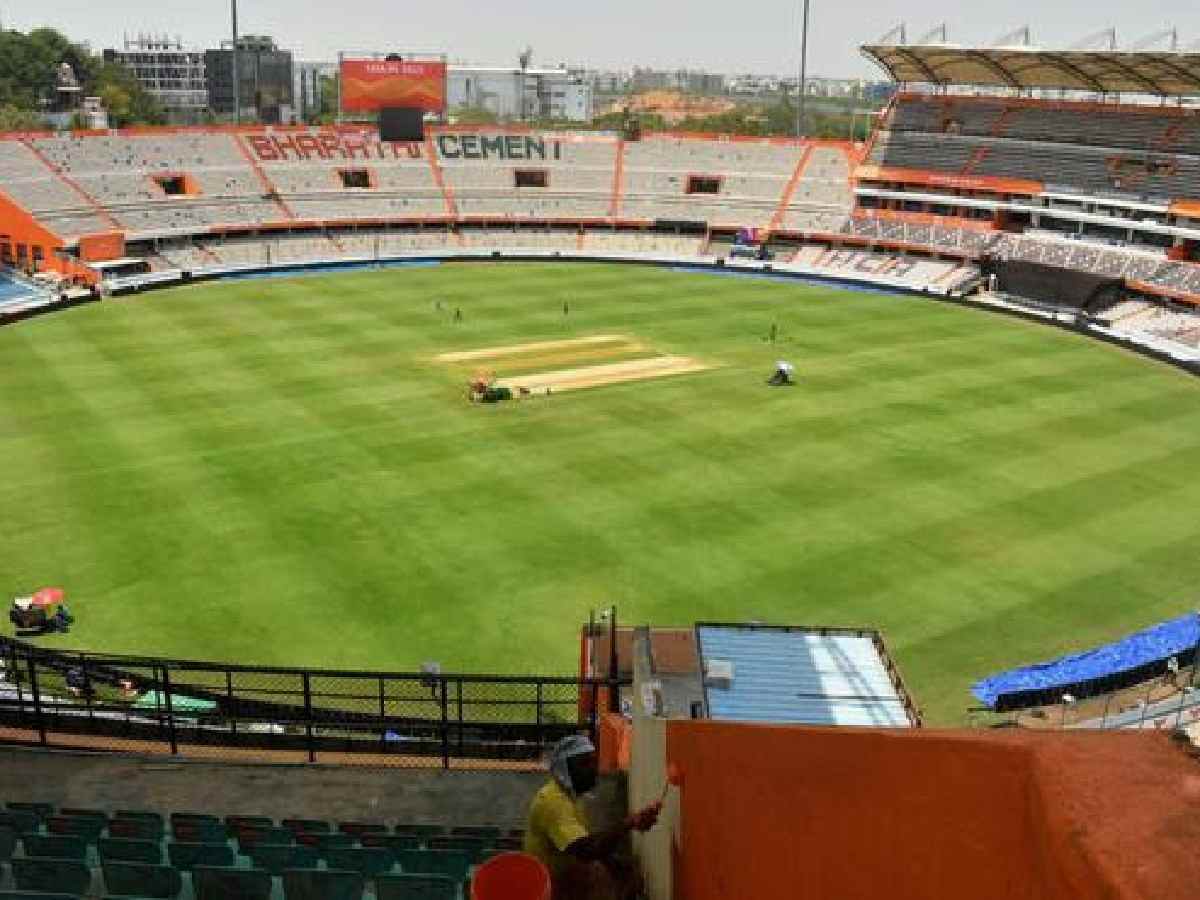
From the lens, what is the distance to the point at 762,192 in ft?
263

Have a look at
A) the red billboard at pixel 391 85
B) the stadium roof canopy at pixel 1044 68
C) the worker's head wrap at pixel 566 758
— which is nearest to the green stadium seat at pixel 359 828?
the worker's head wrap at pixel 566 758

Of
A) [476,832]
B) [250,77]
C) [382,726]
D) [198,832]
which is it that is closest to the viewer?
[198,832]

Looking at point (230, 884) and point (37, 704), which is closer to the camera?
point (230, 884)

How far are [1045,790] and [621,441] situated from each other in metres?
31.3

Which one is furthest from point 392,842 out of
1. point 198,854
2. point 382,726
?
point 382,726

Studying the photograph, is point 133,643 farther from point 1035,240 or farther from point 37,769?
point 1035,240

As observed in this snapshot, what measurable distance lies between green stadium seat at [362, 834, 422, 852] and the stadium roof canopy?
6442cm

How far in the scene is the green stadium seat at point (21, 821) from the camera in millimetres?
10312

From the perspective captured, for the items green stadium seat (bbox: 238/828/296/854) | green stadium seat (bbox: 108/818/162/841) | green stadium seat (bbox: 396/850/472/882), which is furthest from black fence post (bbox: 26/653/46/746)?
green stadium seat (bbox: 396/850/472/882)

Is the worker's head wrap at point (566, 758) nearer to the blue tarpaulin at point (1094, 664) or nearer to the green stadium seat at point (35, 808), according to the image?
the green stadium seat at point (35, 808)

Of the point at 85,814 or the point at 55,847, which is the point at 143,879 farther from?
the point at 85,814

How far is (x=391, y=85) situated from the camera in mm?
81562

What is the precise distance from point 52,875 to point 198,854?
114 cm

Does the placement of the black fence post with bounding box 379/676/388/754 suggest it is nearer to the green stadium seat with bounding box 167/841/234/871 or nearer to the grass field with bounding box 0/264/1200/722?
the green stadium seat with bounding box 167/841/234/871
